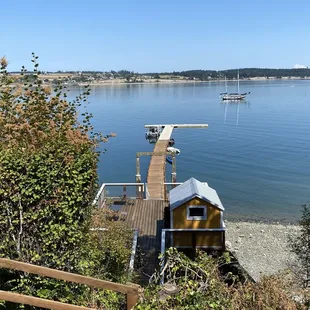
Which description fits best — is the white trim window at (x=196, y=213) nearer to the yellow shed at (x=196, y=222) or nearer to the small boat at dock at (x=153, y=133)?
the yellow shed at (x=196, y=222)

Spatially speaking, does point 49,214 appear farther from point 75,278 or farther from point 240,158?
point 240,158

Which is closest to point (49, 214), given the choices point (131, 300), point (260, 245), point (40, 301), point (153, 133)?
point (40, 301)

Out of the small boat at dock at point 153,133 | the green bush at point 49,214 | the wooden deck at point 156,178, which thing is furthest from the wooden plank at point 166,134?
the green bush at point 49,214

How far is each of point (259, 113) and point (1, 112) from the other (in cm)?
7107

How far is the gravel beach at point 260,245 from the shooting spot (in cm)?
1731

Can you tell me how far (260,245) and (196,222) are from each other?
9.40 metres

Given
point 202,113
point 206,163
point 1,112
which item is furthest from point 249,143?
point 1,112

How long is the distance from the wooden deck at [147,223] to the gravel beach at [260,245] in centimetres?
534

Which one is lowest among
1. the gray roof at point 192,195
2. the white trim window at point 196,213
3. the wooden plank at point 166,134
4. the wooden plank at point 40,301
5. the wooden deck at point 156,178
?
the wooden deck at point 156,178

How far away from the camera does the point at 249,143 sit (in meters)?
45.7

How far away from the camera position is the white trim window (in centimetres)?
1194

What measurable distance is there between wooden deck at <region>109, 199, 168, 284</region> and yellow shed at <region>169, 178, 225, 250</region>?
3.05ft

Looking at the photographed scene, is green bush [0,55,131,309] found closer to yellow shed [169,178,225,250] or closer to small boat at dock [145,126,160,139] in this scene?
yellow shed [169,178,225,250]

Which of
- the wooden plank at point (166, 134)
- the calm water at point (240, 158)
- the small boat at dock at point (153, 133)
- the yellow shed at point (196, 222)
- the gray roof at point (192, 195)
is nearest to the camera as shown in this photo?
the gray roof at point (192, 195)
